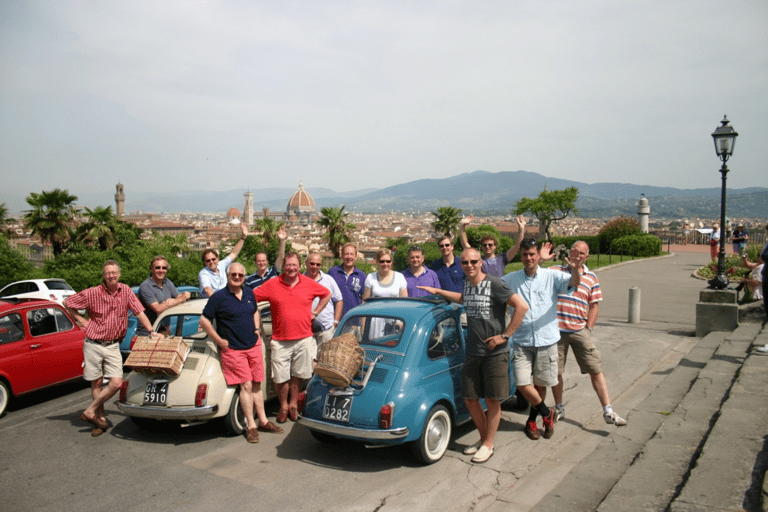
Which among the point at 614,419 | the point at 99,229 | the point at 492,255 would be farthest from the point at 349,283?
the point at 99,229

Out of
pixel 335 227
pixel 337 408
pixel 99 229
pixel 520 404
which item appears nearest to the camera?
pixel 337 408

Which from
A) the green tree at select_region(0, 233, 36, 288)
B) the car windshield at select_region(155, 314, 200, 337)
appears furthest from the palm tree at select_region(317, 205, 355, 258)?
the car windshield at select_region(155, 314, 200, 337)

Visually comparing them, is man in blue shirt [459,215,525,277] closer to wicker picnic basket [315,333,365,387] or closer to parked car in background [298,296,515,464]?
parked car in background [298,296,515,464]

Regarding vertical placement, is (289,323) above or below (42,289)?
above

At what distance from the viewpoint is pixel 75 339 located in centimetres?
782

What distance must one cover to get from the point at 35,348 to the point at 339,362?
4.78 metres

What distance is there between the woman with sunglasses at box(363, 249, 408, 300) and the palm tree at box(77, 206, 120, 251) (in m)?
24.0

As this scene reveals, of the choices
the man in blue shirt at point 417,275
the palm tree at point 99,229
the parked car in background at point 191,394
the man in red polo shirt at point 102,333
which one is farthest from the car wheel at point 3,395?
the palm tree at point 99,229

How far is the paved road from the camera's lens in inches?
179

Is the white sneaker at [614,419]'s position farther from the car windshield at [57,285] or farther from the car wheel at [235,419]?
the car windshield at [57,285]

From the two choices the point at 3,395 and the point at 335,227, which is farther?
the point at 335,227

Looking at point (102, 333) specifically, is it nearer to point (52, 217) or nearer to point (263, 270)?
point (263, 270)

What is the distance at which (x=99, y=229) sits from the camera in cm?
2702

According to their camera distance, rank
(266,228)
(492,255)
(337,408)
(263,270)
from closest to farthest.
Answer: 1. (337,408)
2. (492,255)
3. (263,270)
4. (266,228)
